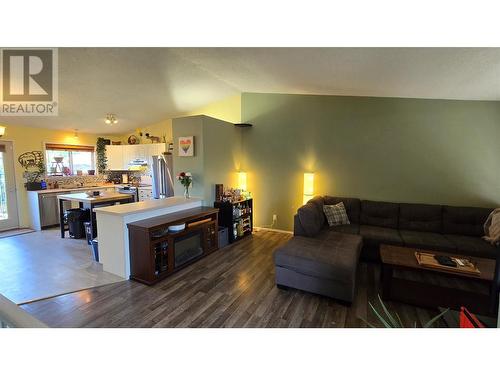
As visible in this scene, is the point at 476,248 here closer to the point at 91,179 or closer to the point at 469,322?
the point at 469,322

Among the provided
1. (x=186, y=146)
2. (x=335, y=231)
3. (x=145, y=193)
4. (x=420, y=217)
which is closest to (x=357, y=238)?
(x=335, y=231)

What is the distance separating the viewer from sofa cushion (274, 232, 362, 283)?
2.31 meters

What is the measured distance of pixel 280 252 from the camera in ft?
8.63

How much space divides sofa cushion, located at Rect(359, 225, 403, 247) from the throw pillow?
0.34 meters

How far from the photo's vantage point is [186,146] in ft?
13.1

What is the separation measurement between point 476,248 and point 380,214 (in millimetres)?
1181

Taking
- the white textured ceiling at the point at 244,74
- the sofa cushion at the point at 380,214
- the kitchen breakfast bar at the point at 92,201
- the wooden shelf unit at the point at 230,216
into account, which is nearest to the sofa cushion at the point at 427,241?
the sofa cushion at the point at 380,214

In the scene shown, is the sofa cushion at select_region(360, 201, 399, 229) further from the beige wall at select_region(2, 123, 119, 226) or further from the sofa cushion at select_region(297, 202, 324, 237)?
the beige wall at select_region(2, 123, 119, 226)

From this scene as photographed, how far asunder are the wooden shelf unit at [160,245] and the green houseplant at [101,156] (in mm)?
4254
